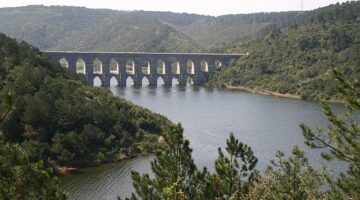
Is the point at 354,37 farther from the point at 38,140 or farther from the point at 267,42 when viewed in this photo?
the point at 38,140

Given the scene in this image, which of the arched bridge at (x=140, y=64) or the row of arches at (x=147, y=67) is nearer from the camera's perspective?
the arched bridge at (x=140, y=64)

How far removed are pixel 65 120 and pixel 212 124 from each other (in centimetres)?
2399

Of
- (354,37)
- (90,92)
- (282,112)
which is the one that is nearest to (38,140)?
(90,92)

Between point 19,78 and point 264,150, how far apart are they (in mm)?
24225

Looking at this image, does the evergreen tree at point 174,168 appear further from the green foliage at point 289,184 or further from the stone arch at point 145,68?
the stone arch at point 145,68

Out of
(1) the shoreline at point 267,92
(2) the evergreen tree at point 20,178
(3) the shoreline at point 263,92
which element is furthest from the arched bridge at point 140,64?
(2) the evergreen tree at point 20,178

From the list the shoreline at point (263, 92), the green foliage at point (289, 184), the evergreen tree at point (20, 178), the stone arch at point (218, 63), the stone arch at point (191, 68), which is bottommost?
the shoreline at point (263, 92)

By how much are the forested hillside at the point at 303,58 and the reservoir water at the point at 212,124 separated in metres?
6.98

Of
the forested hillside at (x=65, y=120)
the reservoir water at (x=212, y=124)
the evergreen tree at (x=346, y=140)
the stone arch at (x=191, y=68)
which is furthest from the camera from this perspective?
the stone arch at (x=191, y=68)

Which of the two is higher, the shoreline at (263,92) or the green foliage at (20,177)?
the green foliage at (20,177)

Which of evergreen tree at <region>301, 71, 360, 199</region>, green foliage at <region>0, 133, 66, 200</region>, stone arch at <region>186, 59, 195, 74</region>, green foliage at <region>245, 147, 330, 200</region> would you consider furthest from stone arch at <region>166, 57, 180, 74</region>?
green foliage at <region>0, 133, 66, 200</region>

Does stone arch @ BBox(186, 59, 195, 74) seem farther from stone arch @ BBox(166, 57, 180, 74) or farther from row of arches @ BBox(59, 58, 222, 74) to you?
stone arch @ BBox(166, 57, 180, 74)

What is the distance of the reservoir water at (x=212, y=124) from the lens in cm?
4089

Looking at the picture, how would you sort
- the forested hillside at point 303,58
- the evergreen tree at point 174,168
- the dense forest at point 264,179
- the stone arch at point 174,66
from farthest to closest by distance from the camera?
the stone arch at point 174,66 < the forested hillside at point 303,58 < the evergreen tree at point 174,168 < the dense forest at point 264,179
